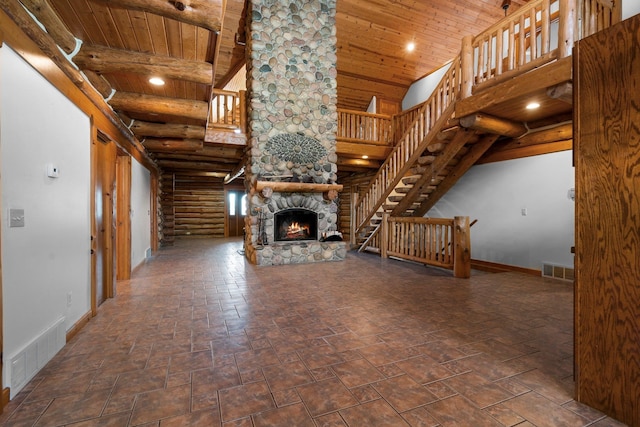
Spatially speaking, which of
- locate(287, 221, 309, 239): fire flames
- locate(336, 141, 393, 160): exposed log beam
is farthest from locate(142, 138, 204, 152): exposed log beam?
locate(336, 141, 393, 160): exposed log beam

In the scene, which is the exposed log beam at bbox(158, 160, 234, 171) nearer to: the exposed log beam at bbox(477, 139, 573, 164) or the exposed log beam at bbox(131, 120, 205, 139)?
the exposed log beam at bbox(131, 120, 205, 139)

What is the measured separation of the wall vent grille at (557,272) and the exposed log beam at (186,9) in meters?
5.63

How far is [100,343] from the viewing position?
7.75ft

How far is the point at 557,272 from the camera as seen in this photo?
4.69m

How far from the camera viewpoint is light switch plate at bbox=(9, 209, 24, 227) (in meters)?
1.72

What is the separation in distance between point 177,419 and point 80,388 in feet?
2.50

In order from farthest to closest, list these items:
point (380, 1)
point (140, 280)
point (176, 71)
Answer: point (380, 1) → point (140, 280) → point (176, 71)

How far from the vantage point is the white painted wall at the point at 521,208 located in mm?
4715

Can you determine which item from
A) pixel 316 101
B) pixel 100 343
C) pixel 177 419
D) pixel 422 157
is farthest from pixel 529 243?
pixel 100 343

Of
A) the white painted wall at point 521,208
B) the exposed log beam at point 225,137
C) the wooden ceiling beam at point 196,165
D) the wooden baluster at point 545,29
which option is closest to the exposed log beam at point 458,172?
the white painted wall at point 521,208

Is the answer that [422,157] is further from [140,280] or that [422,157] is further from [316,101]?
[140,280]

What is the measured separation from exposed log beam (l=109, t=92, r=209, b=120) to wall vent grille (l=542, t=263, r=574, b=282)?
5.73 meters

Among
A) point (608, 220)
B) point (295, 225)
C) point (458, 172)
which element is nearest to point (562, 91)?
point (608, 220)

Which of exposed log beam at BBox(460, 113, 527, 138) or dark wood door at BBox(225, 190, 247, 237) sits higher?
exposed log beam at BBox(460, 113, 527, 138)
